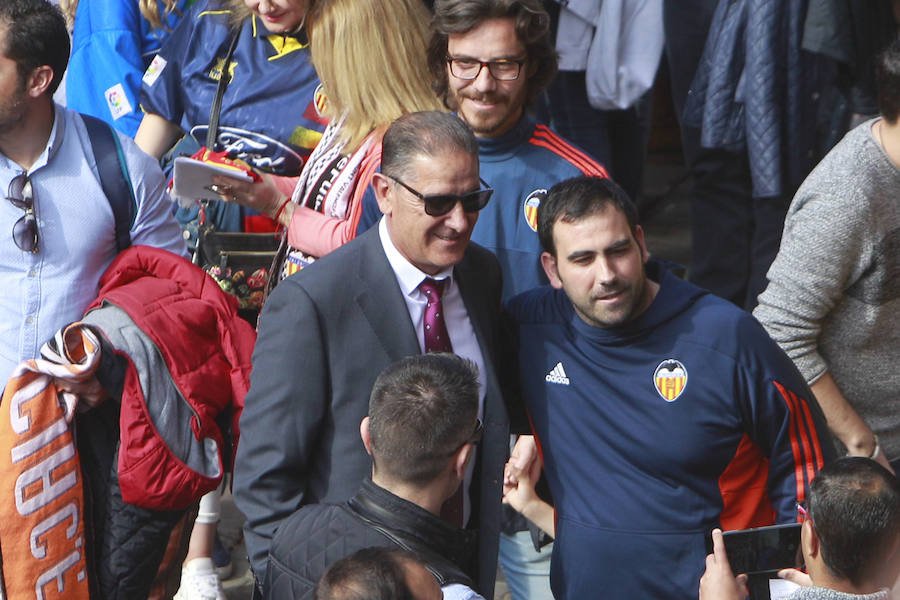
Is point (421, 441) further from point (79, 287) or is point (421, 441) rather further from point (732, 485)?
point (79, 287)

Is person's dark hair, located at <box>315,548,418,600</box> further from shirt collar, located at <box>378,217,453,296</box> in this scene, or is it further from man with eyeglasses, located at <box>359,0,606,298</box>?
man with eyeglasses, located at <box>359,0,606,298</box>

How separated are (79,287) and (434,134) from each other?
1189 mm

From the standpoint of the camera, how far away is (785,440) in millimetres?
2930

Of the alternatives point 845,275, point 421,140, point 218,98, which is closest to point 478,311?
point 421,140

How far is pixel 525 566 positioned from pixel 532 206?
1.14 meters

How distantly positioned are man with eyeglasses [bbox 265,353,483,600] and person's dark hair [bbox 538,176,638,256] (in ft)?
1.95

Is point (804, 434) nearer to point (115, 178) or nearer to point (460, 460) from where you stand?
point (460, 460)

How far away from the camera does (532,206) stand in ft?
12.1

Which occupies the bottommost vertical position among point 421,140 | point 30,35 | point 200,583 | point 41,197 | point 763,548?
point 200,583

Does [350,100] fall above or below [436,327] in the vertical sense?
above

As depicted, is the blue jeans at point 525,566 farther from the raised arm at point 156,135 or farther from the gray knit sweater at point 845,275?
the raised arm at point 156,135

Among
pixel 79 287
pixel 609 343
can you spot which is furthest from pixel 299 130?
pixel 609 343

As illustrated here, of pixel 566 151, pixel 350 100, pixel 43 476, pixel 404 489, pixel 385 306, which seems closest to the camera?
pixel 404 489

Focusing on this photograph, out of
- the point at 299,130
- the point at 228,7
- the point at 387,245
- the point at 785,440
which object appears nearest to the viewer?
the point at 785,440
